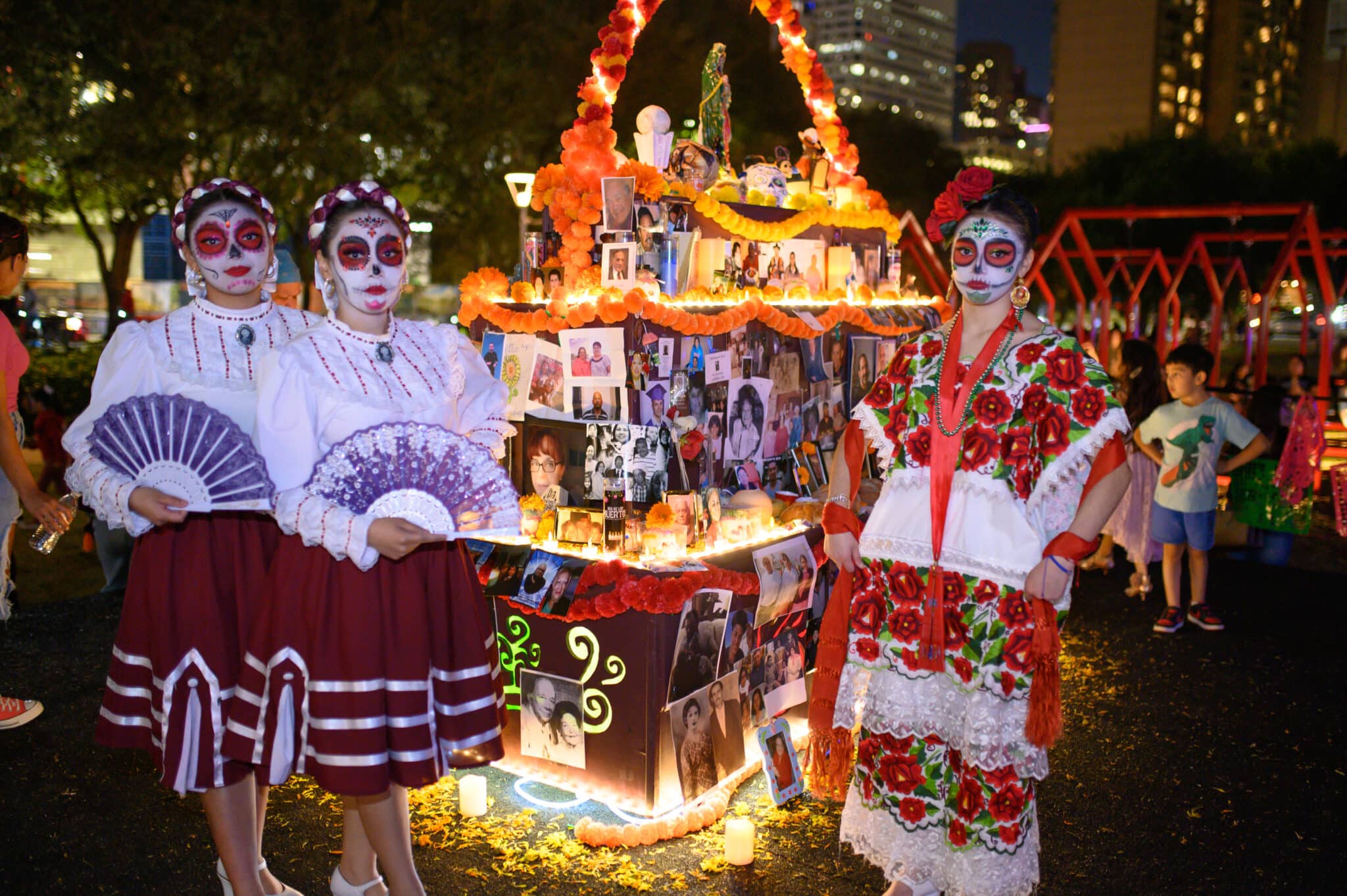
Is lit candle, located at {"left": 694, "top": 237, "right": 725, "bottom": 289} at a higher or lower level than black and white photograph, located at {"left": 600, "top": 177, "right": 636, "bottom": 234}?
lower

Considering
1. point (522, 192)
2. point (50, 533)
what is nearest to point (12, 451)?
point (50, 533)

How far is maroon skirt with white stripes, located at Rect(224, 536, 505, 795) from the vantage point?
106 inches

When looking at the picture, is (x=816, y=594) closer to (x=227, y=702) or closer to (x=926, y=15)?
(x=227, y=702)

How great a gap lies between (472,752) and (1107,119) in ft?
312

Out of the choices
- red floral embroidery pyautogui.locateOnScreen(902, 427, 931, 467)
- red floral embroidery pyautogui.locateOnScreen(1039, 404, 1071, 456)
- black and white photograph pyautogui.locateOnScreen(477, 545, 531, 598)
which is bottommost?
black and white photograph pyautogui.locateOnScreen(477, 545, 531, 598)

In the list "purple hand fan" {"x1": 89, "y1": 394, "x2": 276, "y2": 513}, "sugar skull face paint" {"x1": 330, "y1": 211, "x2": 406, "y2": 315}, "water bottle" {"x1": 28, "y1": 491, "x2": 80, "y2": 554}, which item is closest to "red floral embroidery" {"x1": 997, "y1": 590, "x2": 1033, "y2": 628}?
"sugar skull face paint" {"x1": 330, "y1": 211, "x2": 406, "y2": 315}

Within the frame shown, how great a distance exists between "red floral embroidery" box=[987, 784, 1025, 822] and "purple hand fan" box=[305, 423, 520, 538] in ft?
5.56

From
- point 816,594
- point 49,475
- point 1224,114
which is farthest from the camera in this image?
point 1224,114

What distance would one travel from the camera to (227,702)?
9.72 ft

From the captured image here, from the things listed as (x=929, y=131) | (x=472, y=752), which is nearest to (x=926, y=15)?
(x=929, y=131)

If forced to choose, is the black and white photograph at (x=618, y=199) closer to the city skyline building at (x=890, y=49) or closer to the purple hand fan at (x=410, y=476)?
the purple hand fan at (x=410, y=476)

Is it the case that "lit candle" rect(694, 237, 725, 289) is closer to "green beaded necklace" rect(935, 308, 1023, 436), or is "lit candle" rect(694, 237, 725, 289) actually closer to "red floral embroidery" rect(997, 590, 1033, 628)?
"green beaded necklace" rect(935, 308, 1023, 436)

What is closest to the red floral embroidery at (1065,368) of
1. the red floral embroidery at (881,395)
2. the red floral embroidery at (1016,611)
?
the red floral embroidery at (881,395)

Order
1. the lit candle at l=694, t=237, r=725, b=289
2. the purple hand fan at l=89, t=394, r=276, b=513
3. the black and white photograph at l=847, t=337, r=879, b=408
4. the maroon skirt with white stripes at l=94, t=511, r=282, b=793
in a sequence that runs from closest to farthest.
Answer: the purple hand fan at l=89, t=394, r=276, b=513, the maroon skirt with white stripes at l=94, t=511, r=282, b=793, the lit candle at l=694, t=237, r=725, b=289, the black and white photograph at l=847, t=337, r=879, b=408
